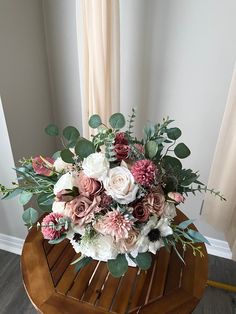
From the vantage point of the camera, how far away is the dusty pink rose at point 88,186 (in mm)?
721

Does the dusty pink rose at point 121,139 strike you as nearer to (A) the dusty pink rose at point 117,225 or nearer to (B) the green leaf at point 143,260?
(A) the dusty pink rose at point 117,225

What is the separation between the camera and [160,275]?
904mm

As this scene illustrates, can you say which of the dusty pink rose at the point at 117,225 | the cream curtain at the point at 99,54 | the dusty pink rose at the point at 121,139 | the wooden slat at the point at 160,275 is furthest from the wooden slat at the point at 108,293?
the cream curtain at the point at 99,54

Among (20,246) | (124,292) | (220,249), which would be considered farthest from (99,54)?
(220,249)

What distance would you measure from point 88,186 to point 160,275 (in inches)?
17.9

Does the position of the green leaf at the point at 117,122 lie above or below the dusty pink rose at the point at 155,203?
above

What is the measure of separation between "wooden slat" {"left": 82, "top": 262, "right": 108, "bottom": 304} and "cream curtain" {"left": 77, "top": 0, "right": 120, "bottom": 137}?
70cm

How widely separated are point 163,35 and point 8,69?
0.75m

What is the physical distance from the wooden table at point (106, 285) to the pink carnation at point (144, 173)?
0.41 m

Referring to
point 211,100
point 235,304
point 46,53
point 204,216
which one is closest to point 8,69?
point 46,53

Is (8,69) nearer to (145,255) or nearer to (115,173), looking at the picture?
Result: (115,173)

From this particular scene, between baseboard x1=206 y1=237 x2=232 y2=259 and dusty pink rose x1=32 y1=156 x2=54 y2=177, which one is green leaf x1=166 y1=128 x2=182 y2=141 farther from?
baseboard x1=206 y1=237 x2=232 y2=259

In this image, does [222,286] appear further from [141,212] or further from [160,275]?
[141,212]

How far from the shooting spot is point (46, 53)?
140cm
